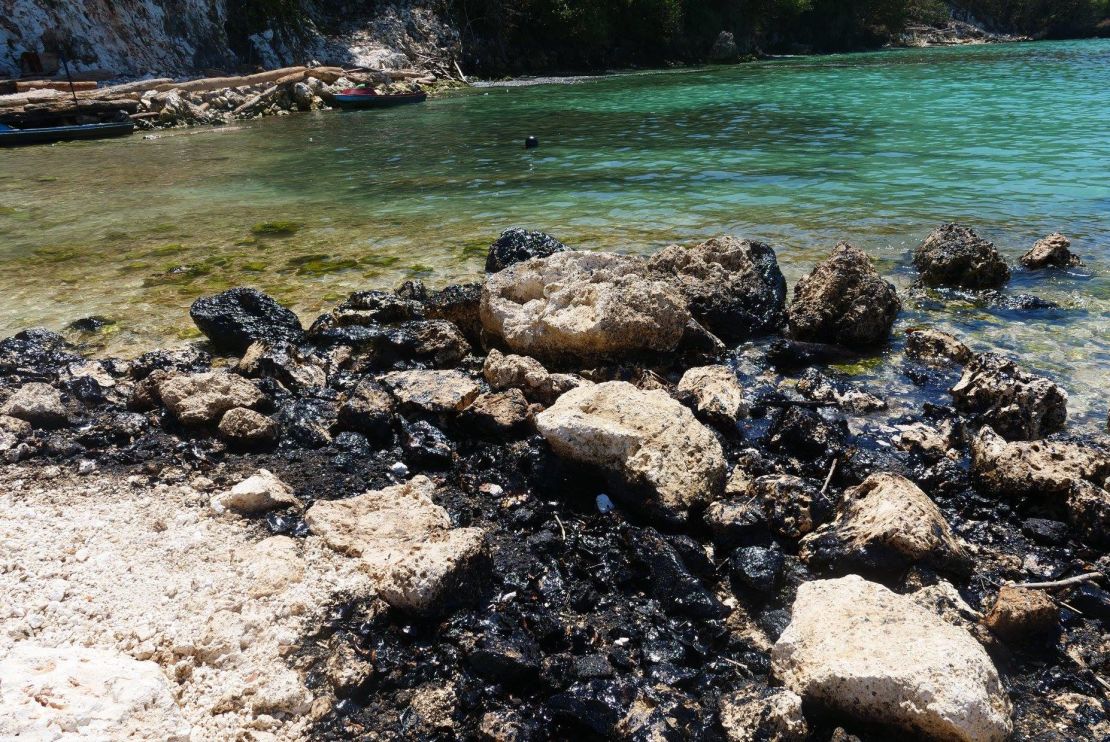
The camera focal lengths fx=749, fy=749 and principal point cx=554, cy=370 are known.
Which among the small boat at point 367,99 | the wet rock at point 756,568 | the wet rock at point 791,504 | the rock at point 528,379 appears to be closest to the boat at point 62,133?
the small boat at point 367,99

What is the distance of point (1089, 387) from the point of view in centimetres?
620

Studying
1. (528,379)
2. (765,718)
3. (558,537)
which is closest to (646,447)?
(558,537)

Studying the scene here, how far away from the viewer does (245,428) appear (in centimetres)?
547

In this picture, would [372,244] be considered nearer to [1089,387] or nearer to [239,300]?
[239,300]

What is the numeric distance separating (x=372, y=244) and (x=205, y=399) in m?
6.47

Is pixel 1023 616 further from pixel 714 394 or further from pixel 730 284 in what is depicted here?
pixel 730 284

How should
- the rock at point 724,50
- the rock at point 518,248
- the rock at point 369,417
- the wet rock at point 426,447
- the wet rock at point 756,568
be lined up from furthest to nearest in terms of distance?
the rock at point 724,50, the rock at point 518,248, the rock at point 369,417, the wet rock at point 426,447, the wet rock at point 756,568

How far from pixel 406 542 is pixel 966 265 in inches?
284

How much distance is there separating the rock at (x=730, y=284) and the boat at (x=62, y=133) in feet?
94.6

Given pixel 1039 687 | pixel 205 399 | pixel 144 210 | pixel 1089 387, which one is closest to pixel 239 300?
pixel 205 399

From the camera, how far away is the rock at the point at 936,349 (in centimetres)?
668

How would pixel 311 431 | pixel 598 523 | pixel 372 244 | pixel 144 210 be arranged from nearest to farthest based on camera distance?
1. pixel 598 523
2. pixel 311 431
3. pixel 372 244
4. pixel 144 210

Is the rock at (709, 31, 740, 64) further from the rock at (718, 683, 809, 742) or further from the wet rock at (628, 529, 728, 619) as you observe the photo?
the rock at (718, 683, 809, 742)

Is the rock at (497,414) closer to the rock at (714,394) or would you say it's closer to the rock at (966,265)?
the rock at (714,394)
